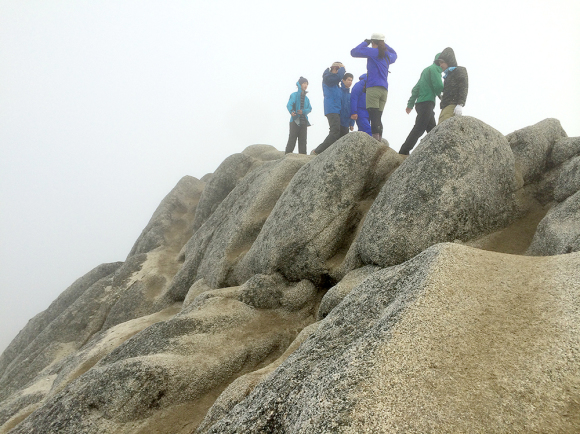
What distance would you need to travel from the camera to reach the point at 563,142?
40.3 ft

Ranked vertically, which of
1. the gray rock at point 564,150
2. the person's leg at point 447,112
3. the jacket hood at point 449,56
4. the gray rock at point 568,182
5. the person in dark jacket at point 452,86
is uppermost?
the jacket hood at point 449,56

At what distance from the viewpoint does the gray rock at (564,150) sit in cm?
1189

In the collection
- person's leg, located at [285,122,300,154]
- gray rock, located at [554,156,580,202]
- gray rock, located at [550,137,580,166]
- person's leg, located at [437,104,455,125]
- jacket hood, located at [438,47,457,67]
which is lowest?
gray rock, located at [554,156,580,202]

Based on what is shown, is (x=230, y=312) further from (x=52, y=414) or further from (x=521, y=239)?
(x=521, y=239)

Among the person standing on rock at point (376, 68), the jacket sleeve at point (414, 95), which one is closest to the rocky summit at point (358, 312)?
the person standing on rock at point (376, 68)

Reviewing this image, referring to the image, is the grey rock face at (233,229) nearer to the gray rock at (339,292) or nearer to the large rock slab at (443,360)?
the gray rock at (339,292)

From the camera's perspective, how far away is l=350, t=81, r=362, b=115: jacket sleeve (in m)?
19.3

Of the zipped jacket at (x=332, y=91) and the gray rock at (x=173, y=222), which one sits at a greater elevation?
the zipped jacket at (x=332, y=91)

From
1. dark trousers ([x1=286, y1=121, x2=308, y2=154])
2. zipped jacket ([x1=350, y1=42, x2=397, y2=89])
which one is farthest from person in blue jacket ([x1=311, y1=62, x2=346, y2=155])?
zipped jacket ([x1=350, y1=42, x2=397, y2=89])

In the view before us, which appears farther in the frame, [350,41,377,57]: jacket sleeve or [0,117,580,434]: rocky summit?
[350,41,377,57]: jacket sleeve

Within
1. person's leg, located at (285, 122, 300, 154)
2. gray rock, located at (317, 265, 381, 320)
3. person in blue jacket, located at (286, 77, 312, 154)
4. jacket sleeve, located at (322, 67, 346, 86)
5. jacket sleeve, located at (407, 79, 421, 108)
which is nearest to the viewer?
gray rock, located at (317, 265, 381, 320)

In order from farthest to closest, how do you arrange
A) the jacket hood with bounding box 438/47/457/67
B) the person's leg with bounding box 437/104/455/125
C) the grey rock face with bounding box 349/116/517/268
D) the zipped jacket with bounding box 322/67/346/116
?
the zipped jacket with bounding box 322/67/346/116
the jacket hood with bounding box 438/47/457/67
the person's leg with bounding box 437/104/455/125
the grey rock face with bounding box 349/116/517/268

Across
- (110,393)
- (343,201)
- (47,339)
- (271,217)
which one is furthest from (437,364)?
(47,339)

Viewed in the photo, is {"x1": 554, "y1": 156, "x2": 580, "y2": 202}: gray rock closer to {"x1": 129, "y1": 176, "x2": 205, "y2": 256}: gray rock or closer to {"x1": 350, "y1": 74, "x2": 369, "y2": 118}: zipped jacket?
{"x1": 350, "y1": 74, "x2": 369, "y2": 118}: zipped jacket
